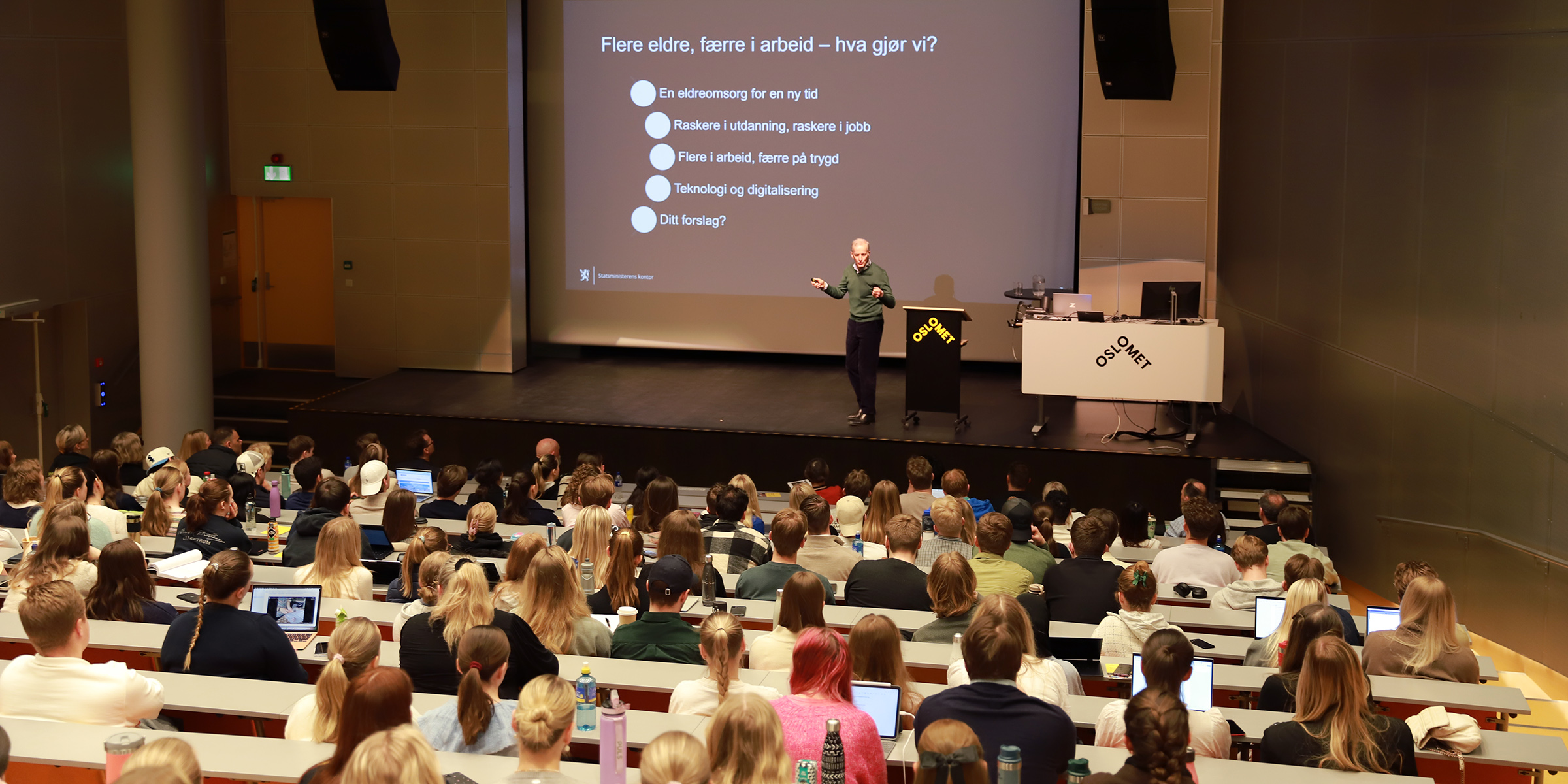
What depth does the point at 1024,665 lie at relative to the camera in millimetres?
4363

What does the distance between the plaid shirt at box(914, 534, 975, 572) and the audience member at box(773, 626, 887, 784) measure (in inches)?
109

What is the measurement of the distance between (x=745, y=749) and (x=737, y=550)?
3.45 metres

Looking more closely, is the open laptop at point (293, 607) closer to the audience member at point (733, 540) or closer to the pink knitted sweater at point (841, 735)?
the audience member at point (733, 540)

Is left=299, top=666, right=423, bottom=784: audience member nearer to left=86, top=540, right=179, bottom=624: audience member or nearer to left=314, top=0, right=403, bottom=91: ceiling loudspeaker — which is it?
left=86, top=540, right=179, bottom=624: audience member

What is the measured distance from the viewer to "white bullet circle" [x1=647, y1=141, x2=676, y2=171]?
13.6 meters

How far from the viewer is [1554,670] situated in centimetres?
675

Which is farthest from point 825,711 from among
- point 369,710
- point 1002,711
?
point 369,710

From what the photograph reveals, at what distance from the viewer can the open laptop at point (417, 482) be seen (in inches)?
333

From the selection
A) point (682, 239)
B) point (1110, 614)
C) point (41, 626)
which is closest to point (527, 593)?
point (41, 626)

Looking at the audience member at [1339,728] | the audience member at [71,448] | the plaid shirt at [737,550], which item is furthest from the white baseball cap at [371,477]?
the audience member at [1339,728]

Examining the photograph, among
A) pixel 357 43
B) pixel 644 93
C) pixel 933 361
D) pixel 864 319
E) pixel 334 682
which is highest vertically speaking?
pixel 357 43

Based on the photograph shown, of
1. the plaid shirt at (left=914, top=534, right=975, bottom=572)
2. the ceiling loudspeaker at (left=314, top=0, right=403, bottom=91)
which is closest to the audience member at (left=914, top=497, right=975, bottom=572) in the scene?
the plaid shirt at (left=914, top=534, right=975, bottom=572)

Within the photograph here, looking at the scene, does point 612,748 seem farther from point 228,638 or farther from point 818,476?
point 818,476

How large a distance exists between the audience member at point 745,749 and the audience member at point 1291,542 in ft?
13.2
